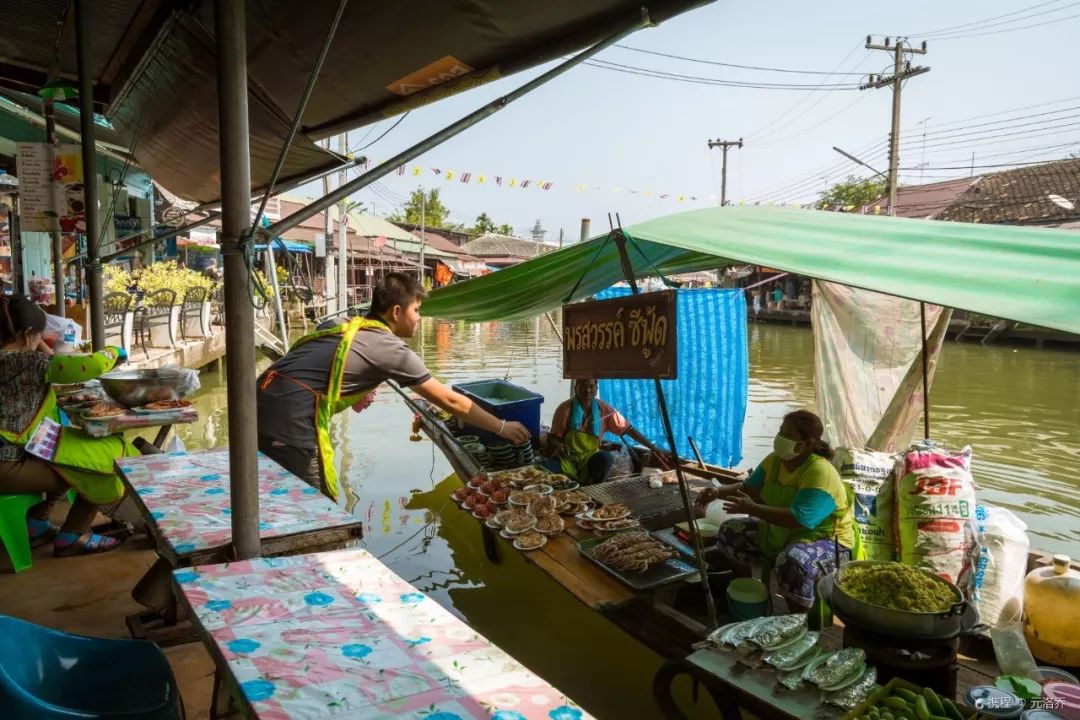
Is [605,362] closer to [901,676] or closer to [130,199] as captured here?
[901,676]


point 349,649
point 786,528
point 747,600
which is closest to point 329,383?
point 349,649

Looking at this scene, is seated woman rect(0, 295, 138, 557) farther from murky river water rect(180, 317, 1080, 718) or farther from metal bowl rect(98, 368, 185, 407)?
murky river water rect(180, 317, 1080, 718)

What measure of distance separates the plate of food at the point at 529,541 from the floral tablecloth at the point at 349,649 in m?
2.15

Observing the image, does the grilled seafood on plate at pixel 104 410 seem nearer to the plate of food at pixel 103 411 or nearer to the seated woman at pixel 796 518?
the plate of food at pixel 103 411

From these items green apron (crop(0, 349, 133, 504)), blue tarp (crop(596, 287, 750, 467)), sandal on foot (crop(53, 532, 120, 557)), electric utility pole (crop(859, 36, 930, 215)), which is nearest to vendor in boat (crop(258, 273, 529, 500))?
green apron (crop(0, 349, 133, 504))

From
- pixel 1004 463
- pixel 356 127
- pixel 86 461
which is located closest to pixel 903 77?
pixel 1004 463

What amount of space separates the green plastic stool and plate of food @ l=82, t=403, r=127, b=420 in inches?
28.5

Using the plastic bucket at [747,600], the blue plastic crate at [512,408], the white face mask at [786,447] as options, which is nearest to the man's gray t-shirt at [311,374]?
the plastic bucket at [747,600]

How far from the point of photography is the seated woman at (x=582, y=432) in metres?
6.19

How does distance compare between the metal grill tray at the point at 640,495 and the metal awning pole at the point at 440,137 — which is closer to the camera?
the metal awning pole at the point at 440,137

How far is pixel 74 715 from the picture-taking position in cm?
157

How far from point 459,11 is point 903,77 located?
22475mm

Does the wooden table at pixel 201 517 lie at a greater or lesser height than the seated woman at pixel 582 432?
greater

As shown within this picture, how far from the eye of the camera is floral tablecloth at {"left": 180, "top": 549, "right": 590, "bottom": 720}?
1385 millimetres
